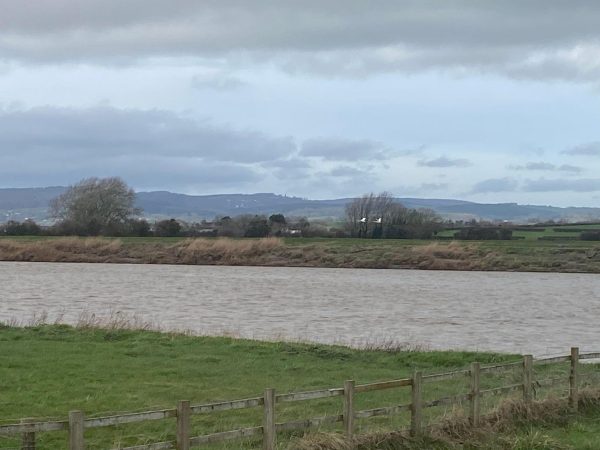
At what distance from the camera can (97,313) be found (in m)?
36.3

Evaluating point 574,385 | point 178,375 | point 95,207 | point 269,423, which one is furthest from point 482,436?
point 95,207

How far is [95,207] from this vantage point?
108438 millimetres

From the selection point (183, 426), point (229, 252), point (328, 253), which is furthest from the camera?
point (328, 253)

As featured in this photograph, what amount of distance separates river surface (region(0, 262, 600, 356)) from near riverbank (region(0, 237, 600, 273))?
19.4 feet

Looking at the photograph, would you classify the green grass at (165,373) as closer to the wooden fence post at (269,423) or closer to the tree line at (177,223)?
the wooden fence post at (269,423)

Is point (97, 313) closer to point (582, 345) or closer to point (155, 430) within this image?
point (582, 345)

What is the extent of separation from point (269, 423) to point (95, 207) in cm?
10082

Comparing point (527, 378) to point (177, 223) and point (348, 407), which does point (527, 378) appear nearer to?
point (348, 407)

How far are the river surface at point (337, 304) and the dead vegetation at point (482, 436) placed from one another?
1226 cm

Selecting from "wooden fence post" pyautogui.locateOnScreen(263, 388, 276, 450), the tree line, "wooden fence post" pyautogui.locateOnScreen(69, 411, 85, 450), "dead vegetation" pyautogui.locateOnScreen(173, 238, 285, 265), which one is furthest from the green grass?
the tree line

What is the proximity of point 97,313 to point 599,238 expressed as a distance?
64.5 metres

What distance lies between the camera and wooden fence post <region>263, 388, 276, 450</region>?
34.4 ft

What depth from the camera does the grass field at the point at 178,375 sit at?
13.8m

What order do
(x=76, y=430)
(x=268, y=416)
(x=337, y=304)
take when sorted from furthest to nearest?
(x=337, y=304) < (x=268, y=416) < (x=76, y=430)
